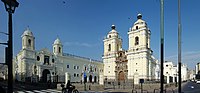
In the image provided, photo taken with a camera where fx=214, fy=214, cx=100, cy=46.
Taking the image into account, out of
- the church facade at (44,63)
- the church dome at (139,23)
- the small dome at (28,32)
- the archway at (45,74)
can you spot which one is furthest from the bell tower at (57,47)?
the church dome at (139,23)

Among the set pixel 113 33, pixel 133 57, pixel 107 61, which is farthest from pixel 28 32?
pixel 133 57

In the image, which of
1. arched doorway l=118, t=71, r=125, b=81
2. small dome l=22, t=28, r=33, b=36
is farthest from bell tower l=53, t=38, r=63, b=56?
arched doorway l=118, t=71, r=125, b=81

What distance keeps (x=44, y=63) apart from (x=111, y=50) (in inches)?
912

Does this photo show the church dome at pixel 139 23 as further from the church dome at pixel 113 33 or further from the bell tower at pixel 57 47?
the bell tower at pixel 57 47

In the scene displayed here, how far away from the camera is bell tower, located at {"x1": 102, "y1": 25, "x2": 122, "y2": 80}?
70.7 metres

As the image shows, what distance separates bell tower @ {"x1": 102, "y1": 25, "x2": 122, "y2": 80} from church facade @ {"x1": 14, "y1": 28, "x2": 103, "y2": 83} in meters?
7.39

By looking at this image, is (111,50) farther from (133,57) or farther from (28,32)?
(28,32)

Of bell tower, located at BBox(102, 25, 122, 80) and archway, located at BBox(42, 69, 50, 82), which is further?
bell tower, located at BBox(102, 25, 122, 80)

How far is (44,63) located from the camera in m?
59.8

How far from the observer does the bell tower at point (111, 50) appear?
232ft

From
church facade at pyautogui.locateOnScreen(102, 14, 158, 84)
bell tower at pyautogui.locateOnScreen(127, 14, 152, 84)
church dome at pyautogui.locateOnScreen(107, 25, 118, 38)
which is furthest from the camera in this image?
church dome at pyautogui.locateOnScreen(107, 25, 118, 38)

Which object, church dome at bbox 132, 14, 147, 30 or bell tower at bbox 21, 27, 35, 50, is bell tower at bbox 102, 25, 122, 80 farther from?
bell tower at bbox 21, 27, 35, 50

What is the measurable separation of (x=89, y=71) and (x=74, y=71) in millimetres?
7710

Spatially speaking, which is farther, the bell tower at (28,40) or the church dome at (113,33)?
the church dome at (113,33)
